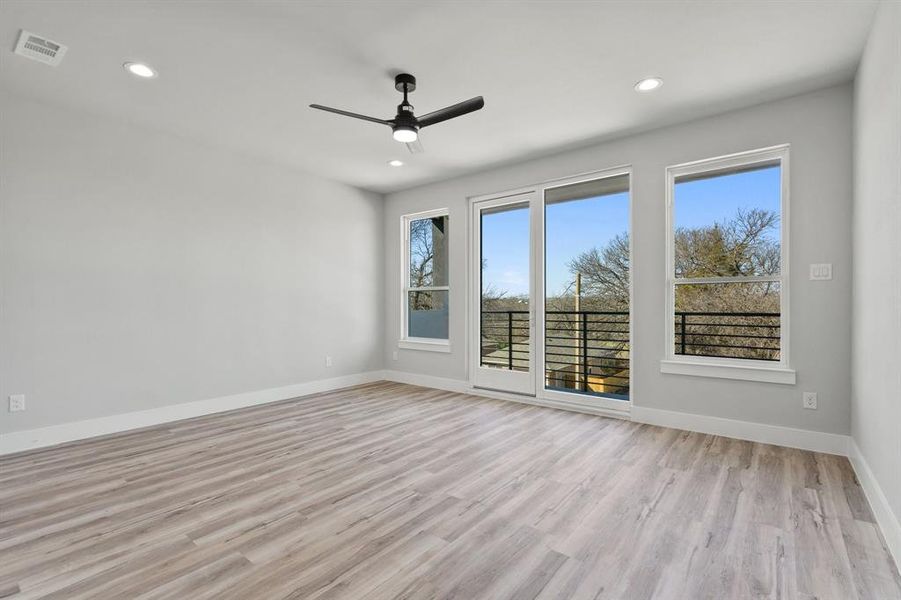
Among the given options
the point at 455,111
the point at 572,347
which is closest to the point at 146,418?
the point at 455,111

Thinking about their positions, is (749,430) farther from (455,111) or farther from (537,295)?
(455,111)

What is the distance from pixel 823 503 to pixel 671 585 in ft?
4.54

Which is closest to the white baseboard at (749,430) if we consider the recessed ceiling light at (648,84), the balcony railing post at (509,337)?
the balcony railing post at (509,337)

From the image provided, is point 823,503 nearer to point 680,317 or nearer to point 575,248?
point 680,317

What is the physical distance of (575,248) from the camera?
472 cm

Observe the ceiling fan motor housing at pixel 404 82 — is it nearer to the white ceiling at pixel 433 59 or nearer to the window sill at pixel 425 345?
the white ceiling at pixel 433 59

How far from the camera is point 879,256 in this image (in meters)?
2.27

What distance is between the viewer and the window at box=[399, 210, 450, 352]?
5793 mm

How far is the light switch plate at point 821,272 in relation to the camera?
3174mm

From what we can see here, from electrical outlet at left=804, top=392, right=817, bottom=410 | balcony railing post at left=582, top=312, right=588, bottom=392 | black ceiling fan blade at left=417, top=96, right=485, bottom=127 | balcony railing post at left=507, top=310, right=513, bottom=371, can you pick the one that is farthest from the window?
electrical outlet at left=804, top=392, right=817, bottom=410

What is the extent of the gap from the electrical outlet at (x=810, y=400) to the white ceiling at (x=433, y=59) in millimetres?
2313

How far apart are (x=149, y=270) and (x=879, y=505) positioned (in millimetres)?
5530

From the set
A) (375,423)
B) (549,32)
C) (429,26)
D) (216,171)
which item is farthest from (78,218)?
(549,32)

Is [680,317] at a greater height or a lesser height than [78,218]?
lesser
